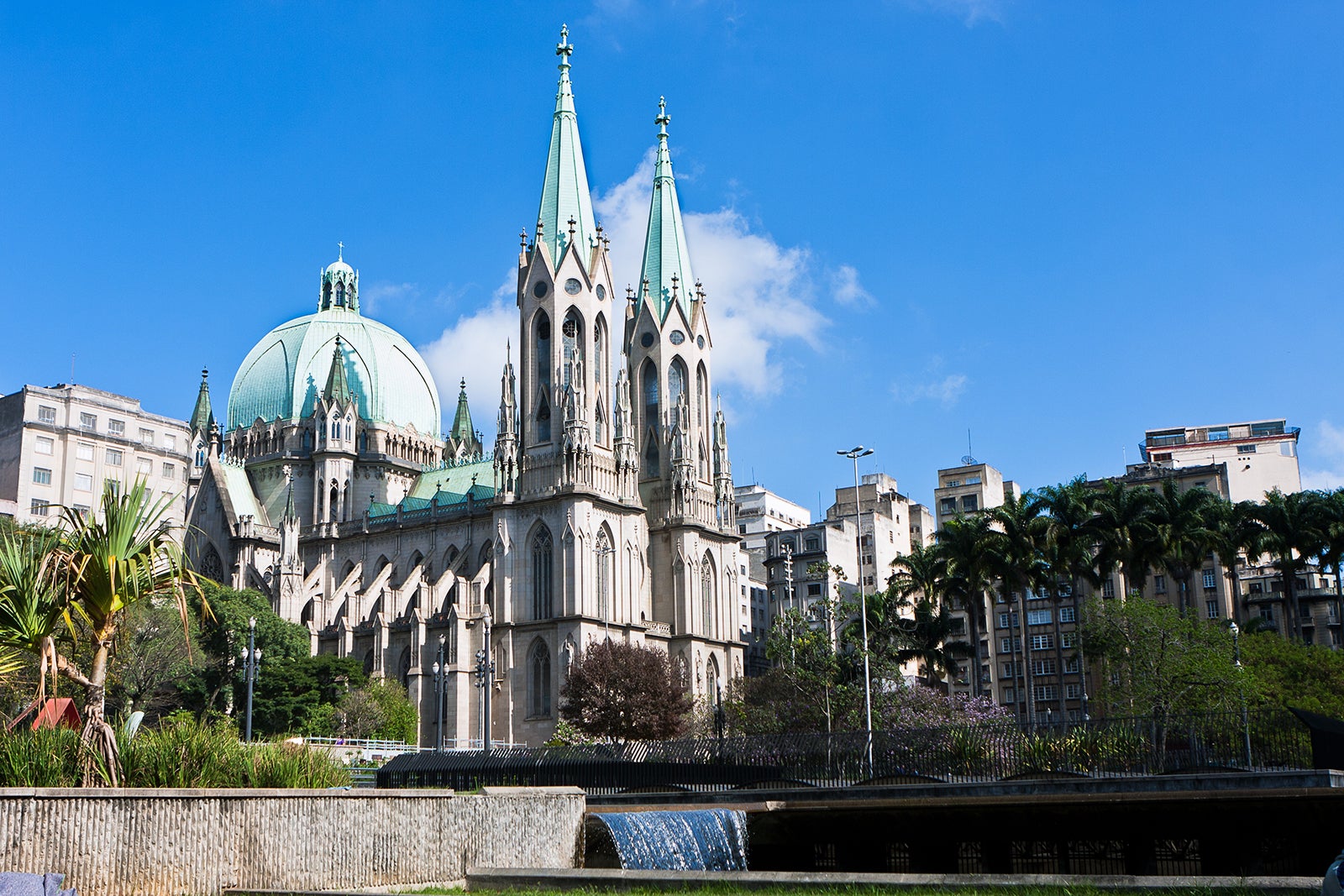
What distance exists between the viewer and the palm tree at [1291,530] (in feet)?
230

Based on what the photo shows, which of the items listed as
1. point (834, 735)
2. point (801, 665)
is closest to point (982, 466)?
point (801, 665)

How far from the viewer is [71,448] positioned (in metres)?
109

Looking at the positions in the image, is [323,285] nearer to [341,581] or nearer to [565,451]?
[341,581]

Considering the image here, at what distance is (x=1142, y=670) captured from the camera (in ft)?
194

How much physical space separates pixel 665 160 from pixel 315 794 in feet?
282

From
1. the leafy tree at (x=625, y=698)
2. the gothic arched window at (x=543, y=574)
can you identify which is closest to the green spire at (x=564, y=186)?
the gothic arched window at (x=543, y=574)

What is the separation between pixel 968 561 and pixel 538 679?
26761mm

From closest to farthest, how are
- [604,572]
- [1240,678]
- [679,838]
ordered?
[679,838]
[1240,678]
[604,572]

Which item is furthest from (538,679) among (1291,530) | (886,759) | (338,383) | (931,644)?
(886,759)

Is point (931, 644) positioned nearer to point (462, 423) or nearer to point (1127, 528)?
point (1127, 528)

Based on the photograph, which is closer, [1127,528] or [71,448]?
[1127,528]

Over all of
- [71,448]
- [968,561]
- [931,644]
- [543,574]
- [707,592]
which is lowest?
[931,644]

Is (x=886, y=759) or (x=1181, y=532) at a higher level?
(x=1181, y=532)

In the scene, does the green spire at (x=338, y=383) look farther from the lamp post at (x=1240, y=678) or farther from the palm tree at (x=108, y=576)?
the palm tree at (x=108, y=576)
